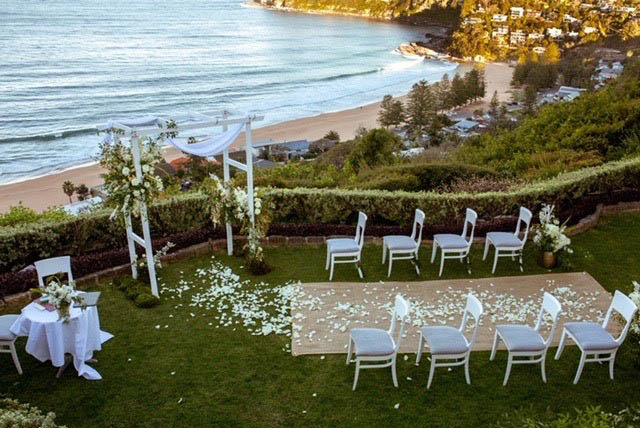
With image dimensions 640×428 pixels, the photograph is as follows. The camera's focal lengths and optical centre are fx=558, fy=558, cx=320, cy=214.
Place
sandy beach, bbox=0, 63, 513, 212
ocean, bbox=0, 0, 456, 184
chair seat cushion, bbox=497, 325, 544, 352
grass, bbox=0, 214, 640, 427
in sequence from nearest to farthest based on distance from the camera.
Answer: grass, bbox=0, 214, 640, 427
chair seat cushion, bbox=497, 325, 544, 352
sandy beach, bbox=0, 63, 513, 212
ocean, bbox=0, 0, 456, 184

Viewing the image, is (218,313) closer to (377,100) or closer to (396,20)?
(377,100)

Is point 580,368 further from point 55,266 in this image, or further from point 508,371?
point 55,266

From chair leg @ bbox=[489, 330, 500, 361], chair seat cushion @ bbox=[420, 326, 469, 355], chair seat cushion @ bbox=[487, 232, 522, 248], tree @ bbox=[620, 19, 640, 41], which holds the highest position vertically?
chair seat cushion @ bbox=[420, 326, 469, 355]

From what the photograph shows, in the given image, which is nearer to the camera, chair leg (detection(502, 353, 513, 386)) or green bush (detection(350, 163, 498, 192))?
chair leg (detection(502, 353, 513, 386))

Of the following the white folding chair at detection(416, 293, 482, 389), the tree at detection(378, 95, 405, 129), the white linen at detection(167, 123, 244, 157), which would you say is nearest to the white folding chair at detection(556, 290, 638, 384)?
the white folding chair at detection(416, 293, 482, 389)

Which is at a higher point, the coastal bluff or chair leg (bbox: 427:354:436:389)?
chair leg (bbox: 427:354:436:389)

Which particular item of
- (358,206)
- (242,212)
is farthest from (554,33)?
(242,212)

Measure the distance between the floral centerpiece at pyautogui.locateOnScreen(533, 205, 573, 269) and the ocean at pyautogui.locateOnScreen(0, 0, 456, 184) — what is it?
16131 millimetres

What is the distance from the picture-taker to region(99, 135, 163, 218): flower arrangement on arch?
8750 millimetres

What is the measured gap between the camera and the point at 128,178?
8805 mm

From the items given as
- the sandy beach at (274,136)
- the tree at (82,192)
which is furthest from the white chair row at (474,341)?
the sandy beach at (274,136)

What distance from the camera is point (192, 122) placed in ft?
29.9

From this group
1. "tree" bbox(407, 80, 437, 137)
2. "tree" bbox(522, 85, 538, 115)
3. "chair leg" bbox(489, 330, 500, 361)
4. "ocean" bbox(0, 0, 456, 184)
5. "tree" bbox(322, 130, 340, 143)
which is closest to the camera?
"chair leg" bbox(489, 330, 500, 361)

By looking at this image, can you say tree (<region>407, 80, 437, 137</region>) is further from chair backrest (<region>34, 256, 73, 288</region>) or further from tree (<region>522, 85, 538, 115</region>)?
chair backrest (<region>34, 256, 73, 288</region>)
